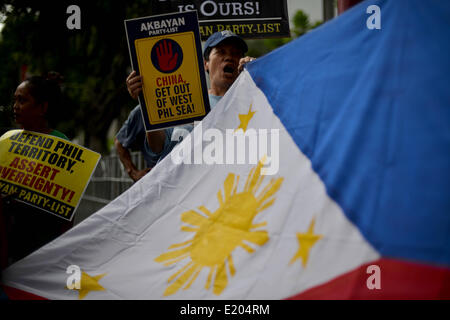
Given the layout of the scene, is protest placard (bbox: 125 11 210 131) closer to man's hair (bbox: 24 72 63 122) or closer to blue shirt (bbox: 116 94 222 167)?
blue shirt (bbox: 116 94 222 167)

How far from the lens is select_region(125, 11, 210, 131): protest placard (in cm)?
302

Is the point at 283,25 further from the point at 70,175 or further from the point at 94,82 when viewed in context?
the point at 94,82

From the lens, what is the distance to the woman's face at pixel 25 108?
9.77ft

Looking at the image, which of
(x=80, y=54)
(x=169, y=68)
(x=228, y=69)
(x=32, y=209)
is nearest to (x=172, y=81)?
(x=169, y=68)

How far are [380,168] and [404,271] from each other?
1.22 feet

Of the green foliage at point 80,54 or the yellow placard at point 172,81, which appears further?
the green foliage at point 80,54

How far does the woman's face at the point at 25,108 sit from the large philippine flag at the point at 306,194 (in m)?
0.85

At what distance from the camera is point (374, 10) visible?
2.09 meters

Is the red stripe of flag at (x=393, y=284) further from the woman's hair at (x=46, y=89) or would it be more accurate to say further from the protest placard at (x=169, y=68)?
the woman's hair at (x=46, y=89)

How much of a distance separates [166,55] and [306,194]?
1476mm

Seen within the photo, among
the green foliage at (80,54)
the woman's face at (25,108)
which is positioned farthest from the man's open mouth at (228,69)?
the green foliage at (80,54)

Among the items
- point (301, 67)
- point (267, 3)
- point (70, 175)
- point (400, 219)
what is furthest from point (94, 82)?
point (400, 219)

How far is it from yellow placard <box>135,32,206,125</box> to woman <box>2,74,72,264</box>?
62 centimetres

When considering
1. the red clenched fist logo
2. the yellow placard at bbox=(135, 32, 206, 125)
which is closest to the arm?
the yellow placard at bbox=(135, 32, 206, 125)
